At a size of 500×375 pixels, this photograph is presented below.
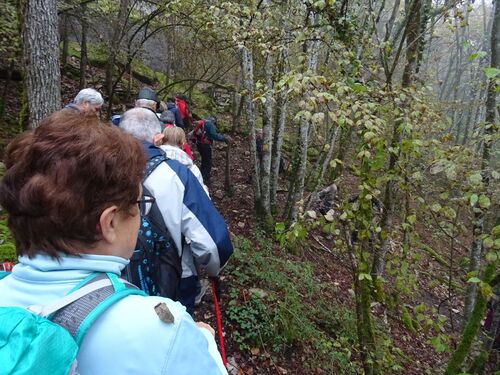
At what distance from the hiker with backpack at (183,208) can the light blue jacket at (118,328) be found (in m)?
1.19

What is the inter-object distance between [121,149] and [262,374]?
371 centimetres

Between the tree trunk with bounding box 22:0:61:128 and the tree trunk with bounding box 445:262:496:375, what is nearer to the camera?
the tree trunk with bounding box 445:262:496:375

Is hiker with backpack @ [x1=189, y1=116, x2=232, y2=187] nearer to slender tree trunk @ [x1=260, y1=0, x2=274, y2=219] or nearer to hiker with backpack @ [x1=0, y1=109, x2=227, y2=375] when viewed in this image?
slender tree trunk @ [x1=260, y1=0, x2=274, y2=219]

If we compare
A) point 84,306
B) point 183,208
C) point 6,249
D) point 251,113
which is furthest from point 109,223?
point 251,113

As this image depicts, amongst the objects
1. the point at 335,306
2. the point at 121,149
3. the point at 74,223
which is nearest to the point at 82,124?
the point at 121,149

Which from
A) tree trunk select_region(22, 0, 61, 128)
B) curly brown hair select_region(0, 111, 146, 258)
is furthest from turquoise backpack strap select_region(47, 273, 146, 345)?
tree trunk select_region(22, 0, 61, 128)

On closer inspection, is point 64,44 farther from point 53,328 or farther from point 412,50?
point 53,328

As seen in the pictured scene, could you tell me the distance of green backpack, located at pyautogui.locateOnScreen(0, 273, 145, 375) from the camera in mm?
707

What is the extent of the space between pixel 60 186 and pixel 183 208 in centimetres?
133

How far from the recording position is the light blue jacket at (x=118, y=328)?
0.84 meters

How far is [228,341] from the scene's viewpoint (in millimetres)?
4152

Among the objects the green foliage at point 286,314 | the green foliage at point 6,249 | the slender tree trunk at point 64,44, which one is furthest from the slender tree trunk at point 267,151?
the slender tree trunk at point 64,44

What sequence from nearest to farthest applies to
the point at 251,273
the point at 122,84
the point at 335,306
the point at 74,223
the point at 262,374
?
the point at 74,223 → the point at 262,374 → the point at 251,273 → the point at 335,306 → the point at 122,84

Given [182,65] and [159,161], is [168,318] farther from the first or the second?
[182,65]
